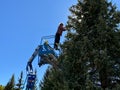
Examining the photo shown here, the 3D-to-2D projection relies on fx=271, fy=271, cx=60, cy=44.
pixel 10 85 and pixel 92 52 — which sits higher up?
pixel 10 85

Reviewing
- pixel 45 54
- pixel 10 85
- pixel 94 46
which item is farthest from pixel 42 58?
pixel 10 85

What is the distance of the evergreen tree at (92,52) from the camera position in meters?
14.9

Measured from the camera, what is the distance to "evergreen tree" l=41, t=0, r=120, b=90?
1489cm

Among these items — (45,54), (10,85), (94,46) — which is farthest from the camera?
(10,85)

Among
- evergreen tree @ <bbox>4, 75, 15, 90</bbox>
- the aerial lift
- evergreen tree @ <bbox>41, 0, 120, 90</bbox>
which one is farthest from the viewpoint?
evergreen tree @ <bbox>4, 75, 15, 90</bbox>

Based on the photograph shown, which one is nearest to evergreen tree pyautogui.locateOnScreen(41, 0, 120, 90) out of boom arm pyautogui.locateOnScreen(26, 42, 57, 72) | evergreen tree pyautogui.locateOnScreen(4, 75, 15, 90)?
boom arm pyautogui.locateOnScreen(26, 42, 57, 72)

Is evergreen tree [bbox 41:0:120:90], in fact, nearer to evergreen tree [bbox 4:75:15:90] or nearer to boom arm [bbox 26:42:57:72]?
boom arm [bbox 26:42:57:72]

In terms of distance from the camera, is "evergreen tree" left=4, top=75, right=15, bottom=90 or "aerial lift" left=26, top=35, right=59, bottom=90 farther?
"evergreen tree" left=4, top=75, right=15, bottom=90

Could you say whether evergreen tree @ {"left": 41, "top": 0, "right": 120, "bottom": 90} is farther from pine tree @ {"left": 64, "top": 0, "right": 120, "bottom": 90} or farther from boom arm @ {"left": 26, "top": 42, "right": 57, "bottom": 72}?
boom arm @ {"left": 26, "top": 42, "right": 57, "bottom": 72}

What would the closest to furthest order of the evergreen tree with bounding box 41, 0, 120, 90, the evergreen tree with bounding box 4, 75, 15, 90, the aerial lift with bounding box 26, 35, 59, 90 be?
the evergreen tree with bounding box 41, 0, 120, 90 < the aerial lift with bounding box 26, 35, 59, 90 < the evergreen tree with bounding box 4, 75, 15, 90

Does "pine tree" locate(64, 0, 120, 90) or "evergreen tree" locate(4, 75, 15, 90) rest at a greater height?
"evergreen tree" locate(4, 75, 15, 90)

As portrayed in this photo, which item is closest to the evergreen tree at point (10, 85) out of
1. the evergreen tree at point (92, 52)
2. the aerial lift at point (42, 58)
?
the aerial lift at point (42, 58)

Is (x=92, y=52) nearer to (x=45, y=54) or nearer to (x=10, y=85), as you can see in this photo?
(x=45, y=54)

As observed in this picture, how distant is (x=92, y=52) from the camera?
1526 centimetres
